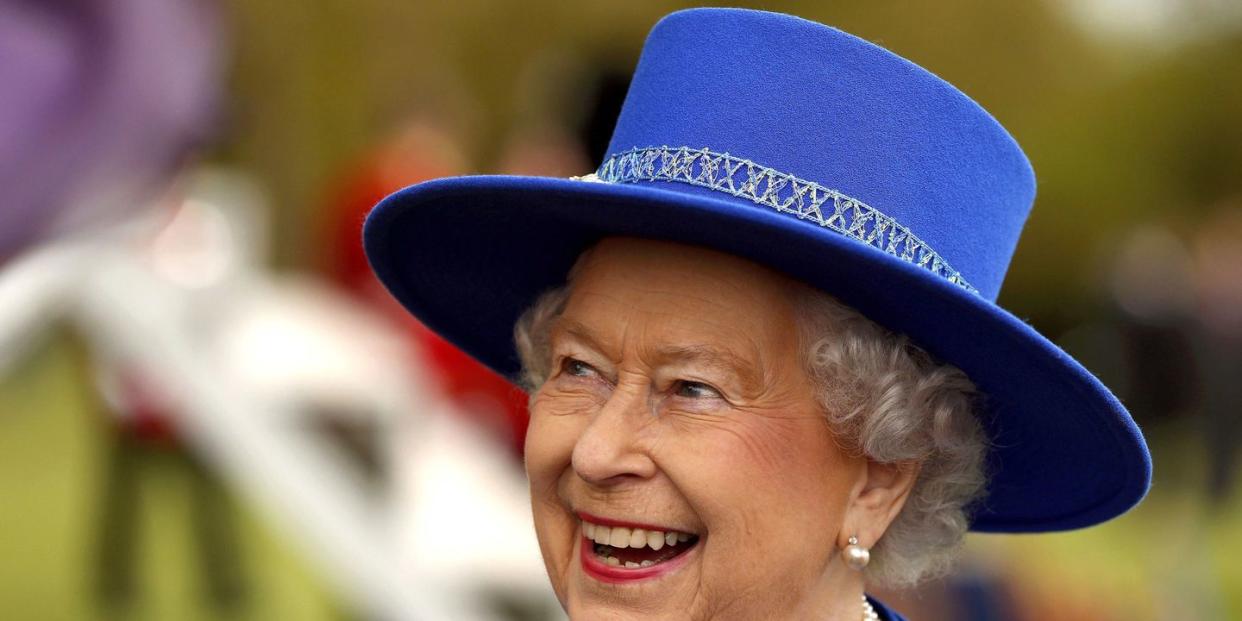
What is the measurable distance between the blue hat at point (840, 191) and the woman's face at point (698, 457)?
0.09 m

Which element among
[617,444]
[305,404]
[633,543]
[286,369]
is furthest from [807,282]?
[305,404]

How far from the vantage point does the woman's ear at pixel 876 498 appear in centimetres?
257

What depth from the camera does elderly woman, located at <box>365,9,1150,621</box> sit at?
2361 millimetres

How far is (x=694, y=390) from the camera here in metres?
2.46

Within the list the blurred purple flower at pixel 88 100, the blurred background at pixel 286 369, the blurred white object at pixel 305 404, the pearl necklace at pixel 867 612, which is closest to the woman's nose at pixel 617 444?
the pearl necklace at pixel 867 612

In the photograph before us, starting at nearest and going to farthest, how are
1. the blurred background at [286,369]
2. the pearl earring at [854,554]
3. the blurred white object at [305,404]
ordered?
the pearl earring at [854,554]
the blurred background at [286,369]
the blurred white object at [305,404]

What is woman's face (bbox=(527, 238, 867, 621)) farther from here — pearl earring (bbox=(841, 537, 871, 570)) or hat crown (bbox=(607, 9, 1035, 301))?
hat crown (bbox=(607, 9, 1035, 301))

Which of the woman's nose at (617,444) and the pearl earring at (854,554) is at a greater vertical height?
the woman's nose at (617,444)

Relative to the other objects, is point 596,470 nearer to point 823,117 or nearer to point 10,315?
point 823,117

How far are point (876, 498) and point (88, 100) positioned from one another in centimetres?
212

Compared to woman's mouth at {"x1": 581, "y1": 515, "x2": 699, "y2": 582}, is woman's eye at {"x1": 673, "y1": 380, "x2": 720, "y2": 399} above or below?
above

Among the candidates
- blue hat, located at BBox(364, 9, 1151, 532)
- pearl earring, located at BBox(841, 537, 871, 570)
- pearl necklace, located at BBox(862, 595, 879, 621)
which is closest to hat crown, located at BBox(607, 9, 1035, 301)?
blue hat, located at BBox(364, 9, 1151, 532)

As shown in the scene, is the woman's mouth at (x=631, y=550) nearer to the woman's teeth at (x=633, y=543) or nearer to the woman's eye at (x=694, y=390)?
the woman's teeth at (x=633, y=543)

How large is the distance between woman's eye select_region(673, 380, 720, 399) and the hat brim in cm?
22
